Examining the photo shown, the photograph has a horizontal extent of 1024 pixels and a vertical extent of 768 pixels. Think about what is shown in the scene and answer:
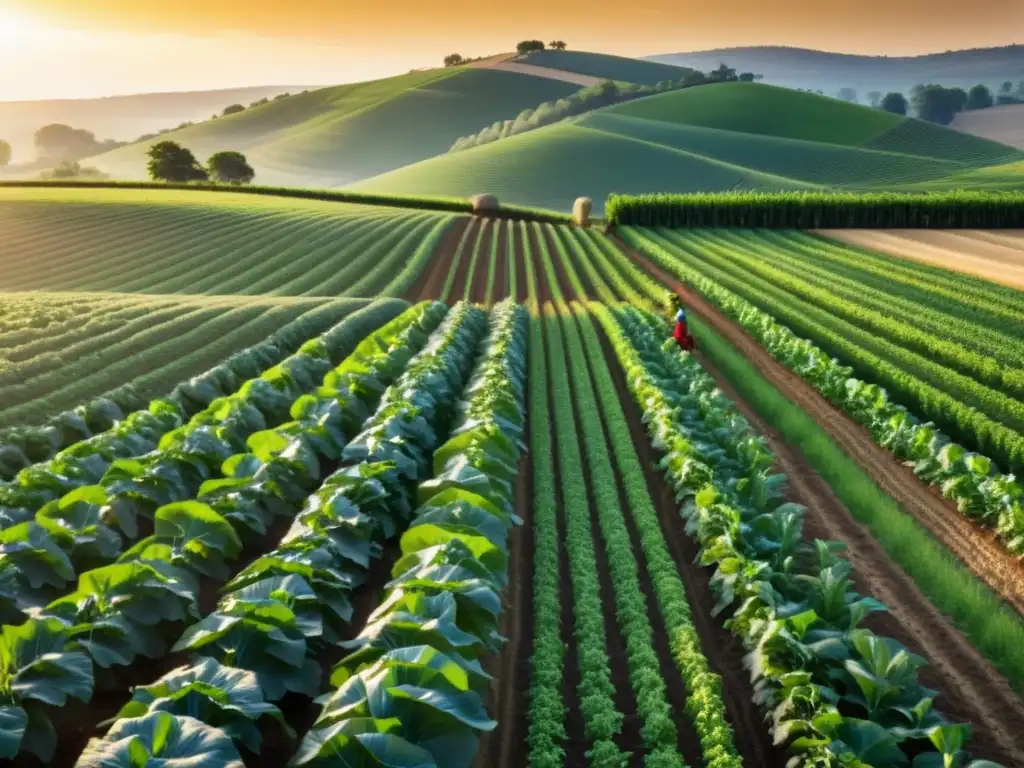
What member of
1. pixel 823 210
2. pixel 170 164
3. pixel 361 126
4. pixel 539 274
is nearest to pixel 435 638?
pixel 539 274

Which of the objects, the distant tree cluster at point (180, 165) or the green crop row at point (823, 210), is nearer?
the green crop row at point (823, 210)

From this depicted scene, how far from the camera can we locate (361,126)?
16150 centimetres

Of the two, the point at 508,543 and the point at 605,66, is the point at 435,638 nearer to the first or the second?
the point at 508,543

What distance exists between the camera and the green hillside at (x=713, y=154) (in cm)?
8981

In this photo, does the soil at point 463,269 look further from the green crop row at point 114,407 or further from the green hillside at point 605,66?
the green hillside at point 605,66

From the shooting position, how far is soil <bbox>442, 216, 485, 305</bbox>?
109 ft

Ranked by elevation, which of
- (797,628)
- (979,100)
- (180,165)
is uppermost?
(979,100)

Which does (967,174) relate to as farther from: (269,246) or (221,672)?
(221,672)

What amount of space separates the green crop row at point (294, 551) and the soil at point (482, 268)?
1590cm

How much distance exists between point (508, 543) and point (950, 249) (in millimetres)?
35987

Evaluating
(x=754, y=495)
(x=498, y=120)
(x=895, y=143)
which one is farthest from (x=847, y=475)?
(x=498, y=120)

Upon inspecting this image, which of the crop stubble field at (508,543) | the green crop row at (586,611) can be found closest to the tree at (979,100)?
the crop stubble field at (508,543)

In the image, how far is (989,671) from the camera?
935 cm

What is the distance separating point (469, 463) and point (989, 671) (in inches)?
264
